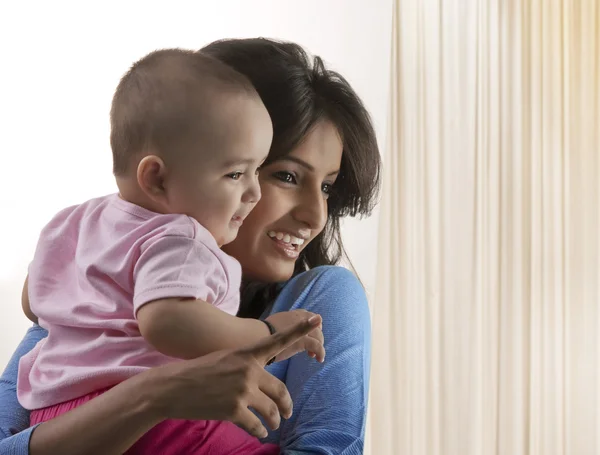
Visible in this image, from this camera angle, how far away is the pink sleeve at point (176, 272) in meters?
0.99

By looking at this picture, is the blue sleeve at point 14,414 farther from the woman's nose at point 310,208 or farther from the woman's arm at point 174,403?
the woman's nose at point 310,208

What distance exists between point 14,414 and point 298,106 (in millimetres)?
718

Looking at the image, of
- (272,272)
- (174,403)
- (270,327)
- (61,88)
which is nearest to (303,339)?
(270,327)

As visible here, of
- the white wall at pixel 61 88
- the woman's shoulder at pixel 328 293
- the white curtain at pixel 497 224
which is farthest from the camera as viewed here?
the white wall at pixel 61 88

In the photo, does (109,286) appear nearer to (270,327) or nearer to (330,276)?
(270,327)

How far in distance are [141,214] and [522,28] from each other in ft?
7.17

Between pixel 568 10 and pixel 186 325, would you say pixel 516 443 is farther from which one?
pixel 186 325

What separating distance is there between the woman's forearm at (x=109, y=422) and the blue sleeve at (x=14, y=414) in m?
0.05

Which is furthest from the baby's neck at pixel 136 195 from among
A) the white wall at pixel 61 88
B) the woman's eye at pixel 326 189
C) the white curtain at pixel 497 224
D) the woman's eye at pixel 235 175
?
the white wall at pixel 61 88

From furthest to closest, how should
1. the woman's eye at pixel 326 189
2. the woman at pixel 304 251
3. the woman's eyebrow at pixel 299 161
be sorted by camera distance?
1. the woman's eye at pixel 326 189
2. the woman's eyebrow at pixel 299 161
3. the woman at pixel 304 251

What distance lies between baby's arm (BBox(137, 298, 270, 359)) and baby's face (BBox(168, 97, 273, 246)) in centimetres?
16

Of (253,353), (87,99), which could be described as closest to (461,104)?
(87,99)

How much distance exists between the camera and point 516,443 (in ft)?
9.77

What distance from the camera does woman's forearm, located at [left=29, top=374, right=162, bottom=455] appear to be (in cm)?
103
